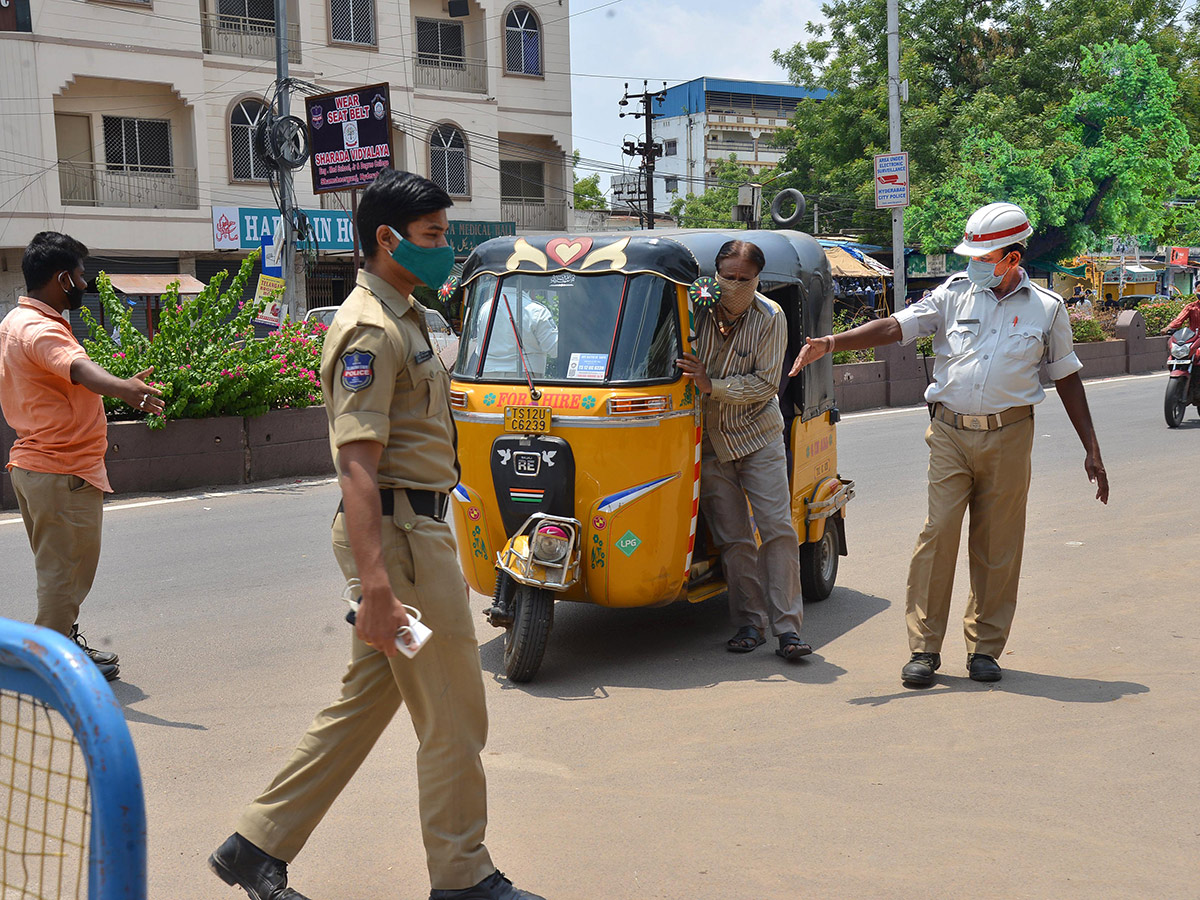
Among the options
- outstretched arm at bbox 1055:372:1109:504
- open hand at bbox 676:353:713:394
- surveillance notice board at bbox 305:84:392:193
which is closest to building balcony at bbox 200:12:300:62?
surveillance notice board at bbox 305:84:392:193

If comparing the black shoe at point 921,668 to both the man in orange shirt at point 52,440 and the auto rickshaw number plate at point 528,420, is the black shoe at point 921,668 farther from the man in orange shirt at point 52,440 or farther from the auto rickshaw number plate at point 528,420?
the man in orange shirt at point 52,440

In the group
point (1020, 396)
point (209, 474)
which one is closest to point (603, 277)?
point (1020, 396)

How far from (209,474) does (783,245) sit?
680cm

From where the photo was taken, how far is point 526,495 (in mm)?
5664

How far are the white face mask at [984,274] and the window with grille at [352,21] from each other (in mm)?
28329

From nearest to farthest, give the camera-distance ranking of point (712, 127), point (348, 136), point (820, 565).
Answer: point (820, 565)
point (348, 136)
point (712, 127)

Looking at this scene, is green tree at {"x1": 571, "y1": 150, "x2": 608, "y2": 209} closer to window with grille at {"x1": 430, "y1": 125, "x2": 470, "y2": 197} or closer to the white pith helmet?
window with grille at {"x1": 430, "y1": 125, "x2": 470, "y2": 197}

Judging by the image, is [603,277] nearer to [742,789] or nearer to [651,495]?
[651,495]

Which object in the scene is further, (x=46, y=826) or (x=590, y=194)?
(x=590, y=194)

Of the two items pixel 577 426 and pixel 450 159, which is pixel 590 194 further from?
pixel 577 426

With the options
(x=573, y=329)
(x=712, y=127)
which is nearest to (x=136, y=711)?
(x=573, y=329)

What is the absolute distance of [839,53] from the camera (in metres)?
39.3

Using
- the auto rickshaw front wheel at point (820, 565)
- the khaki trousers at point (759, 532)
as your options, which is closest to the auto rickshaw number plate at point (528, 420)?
the khaki trousers at point (759, 532)

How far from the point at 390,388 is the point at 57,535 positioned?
106 inches
